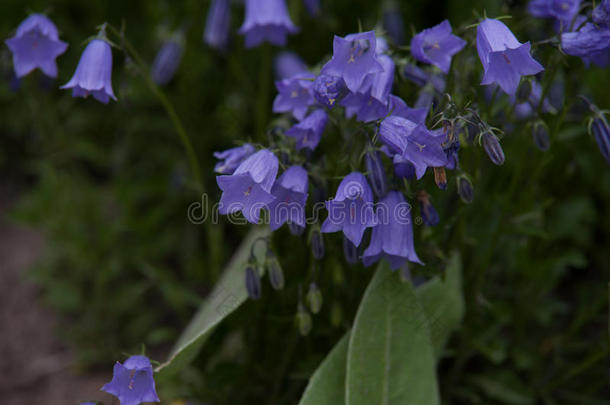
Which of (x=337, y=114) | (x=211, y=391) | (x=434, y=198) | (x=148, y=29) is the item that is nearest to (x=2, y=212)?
(x=148, y=29)

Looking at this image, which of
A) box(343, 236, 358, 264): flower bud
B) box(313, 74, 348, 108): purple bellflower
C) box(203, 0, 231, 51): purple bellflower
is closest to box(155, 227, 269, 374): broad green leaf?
box(343, 236, 358, 264): flower bud

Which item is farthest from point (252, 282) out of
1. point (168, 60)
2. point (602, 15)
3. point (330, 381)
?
point (168, 60)

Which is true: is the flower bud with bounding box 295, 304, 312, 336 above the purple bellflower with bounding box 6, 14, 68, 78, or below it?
below

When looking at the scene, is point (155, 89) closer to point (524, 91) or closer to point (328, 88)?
point (328, 88)

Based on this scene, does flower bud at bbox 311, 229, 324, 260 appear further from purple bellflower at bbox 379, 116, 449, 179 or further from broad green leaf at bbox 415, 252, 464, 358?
broad green leaf at bbox 415, 252, 464, 358

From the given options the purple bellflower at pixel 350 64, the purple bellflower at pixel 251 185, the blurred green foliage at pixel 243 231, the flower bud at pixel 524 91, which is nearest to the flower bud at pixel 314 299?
the blurred green foliage at pixel 243 231

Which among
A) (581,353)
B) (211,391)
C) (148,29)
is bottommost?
(581,353)

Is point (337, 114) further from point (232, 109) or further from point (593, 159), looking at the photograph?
point (593, 159)
